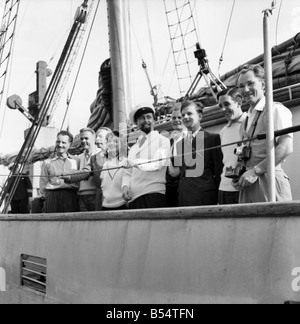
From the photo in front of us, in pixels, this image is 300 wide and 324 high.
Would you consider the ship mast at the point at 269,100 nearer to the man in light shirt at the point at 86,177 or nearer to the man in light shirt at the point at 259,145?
the man in light shirt at the point at 259,145

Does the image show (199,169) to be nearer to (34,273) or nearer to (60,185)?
(60,185)

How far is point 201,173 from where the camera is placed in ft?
9.22

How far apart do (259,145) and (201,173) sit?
528 millimetres

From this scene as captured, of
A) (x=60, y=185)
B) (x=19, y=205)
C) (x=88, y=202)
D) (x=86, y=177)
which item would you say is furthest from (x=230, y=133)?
(x=19, y=205)

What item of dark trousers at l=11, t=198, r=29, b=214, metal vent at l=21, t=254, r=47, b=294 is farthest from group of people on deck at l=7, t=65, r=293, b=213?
dark trousers at l=11, t=198, r=29, b=214

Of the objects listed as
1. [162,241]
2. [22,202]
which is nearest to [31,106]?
[22,202]

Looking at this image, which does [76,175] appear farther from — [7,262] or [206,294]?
[206,294]

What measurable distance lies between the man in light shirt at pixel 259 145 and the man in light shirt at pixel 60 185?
210cm

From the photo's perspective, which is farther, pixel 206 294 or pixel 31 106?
pixel 31 106

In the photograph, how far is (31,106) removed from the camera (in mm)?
10047

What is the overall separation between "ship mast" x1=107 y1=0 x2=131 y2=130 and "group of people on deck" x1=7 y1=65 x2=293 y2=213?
218cm
